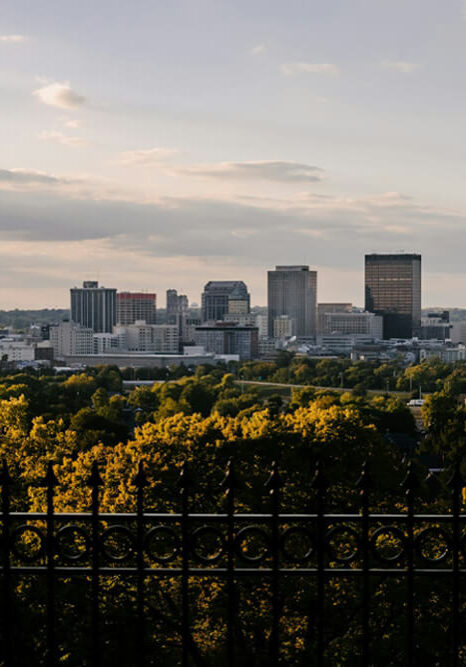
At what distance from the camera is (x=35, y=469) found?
2753 centimetres

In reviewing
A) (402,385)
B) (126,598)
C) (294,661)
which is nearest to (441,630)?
(294,661)

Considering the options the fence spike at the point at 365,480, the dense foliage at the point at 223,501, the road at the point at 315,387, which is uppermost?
the fence spike at the point at 365,480

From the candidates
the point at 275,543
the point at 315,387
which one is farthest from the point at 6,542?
Answer: the point at 315,387

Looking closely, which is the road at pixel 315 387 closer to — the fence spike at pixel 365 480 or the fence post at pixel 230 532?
the fence post at pixel 230 532

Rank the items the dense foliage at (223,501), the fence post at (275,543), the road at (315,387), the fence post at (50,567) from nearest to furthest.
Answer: the fence post at (275,543)
the fence post at (50,567)
the dense foliage at (223,501)
the road at (315,387)

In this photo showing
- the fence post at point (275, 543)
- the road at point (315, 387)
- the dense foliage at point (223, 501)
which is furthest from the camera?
the road at point (315, 387)

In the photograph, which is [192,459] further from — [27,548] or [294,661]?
[294,661]

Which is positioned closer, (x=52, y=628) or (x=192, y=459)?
(x=52, y=628)

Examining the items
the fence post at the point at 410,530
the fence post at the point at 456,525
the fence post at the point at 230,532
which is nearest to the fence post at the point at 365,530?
the fence post at the point at 410,530

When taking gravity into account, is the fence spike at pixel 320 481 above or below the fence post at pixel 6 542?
above

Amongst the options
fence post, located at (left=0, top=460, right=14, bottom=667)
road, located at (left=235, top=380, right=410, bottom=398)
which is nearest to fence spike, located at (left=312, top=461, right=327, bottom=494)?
fence post, located at (left=0, top=460, right=14, bottom=667)

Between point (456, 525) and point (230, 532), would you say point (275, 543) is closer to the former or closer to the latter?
point (230, 532)

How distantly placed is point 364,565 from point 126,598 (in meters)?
11.6

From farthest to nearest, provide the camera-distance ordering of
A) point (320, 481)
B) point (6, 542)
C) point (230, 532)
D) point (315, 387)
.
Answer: point (315, 387) → point (6, 542) → point (230, 532) → point (320, 481)
